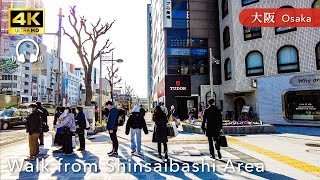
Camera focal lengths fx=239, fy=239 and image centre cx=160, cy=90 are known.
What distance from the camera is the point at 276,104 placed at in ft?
63.6

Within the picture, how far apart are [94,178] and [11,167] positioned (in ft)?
9.33

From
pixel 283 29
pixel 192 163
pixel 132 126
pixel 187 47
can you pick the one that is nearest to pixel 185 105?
pixel 187 47

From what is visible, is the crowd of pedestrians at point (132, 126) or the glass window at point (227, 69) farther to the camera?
the glass window at point (227, 69)

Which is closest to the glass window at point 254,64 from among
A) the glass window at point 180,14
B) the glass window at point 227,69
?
the glass window at point 227,69

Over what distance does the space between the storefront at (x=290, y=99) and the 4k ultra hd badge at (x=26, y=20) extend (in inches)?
694

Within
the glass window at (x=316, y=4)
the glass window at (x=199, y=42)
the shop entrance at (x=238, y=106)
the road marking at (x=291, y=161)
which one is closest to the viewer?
the road marking at (x=291, y=161)

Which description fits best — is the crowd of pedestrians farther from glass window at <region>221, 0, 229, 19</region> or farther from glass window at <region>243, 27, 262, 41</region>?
glass window at <region>221, 0, 229, 19</region>

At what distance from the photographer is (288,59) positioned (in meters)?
19.2

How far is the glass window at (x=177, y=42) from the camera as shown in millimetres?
27266

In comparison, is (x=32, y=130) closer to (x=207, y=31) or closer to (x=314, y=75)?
(x=314, y=75)

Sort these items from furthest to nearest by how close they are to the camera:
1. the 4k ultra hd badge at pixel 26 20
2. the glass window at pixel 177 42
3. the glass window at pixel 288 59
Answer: the glass window at pixel 177 42, the glass window at pixel 288 59, the 4k ultra hd badge at pixel 26 20

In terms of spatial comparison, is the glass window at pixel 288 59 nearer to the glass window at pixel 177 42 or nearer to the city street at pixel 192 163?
the glass window at pixel 177 42

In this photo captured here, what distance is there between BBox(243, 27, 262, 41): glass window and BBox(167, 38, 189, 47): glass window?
7.45m

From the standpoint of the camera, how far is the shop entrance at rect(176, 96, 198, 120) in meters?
27.0
